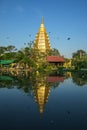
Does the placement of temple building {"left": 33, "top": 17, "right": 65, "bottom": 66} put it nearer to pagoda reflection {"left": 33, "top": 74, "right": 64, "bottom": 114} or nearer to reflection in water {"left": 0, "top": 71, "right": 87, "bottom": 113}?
reflection in water {"left": 0, "top": 71, "right": 87, "bottom": 113}

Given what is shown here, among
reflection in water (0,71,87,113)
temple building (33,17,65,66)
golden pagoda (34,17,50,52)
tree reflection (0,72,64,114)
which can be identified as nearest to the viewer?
tree reflection (0,72,64,114)

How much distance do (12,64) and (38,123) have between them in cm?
5621

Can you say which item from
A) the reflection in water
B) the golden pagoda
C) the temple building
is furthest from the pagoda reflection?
the golden pagoda

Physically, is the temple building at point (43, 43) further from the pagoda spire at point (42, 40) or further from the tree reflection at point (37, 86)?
the tree reflection at point (37, 86)

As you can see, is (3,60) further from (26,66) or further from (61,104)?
(61,104)

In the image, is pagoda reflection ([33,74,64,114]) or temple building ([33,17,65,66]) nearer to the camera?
pagoda reflection ([33,74,64,114])

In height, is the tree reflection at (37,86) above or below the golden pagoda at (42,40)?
below

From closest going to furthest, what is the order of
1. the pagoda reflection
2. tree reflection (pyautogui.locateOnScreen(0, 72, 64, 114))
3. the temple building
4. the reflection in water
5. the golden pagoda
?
the pagoda reflection
tree reflection (pyautogui.locateOnScreen(0, 72, 64, 114))
the reflection in water
the temple building
the golden pagoda

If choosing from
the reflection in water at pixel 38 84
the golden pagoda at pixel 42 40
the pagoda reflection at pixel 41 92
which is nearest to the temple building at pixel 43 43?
the golden pagoda at pixel 42 40

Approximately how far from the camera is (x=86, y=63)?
62406 mm

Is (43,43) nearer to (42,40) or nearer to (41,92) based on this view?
(42,40)

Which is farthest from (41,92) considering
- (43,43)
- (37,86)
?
(43,43)

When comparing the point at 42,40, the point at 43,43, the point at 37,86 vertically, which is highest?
the point at 42,40
